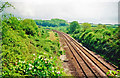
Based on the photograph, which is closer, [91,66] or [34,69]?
[34,69]

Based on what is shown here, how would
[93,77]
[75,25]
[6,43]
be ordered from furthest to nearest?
[75,25]
[93,77]
[6,43]

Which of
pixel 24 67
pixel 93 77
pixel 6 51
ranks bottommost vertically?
pixel 93 77

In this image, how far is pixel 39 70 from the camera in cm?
418

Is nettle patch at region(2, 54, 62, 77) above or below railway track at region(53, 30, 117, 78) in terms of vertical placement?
above

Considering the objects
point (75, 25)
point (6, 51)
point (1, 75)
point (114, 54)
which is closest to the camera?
point (1, 75)

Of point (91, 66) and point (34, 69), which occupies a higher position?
point (34, 69)

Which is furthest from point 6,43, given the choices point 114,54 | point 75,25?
point 75,25

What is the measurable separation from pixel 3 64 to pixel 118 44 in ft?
41.8

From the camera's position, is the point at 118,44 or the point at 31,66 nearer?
the point at 31,66

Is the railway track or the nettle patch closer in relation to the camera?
the nettle patch

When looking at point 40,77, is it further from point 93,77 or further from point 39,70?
point 93,77

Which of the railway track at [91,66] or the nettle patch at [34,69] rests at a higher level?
the nettle patch at [34,69]

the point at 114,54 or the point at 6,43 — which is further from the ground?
the point at 6,43

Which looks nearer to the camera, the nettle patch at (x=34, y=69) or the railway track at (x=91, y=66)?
the nettle patch at (x=34, y=69)
